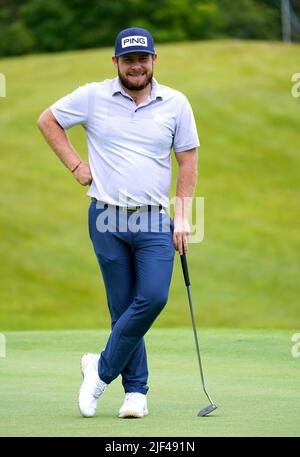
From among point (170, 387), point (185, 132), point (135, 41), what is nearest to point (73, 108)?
point (135, 41)

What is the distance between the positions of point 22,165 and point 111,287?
25003mm

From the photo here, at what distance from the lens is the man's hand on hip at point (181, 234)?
6.11m

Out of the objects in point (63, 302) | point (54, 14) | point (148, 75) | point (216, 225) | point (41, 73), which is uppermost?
point (54, 14)

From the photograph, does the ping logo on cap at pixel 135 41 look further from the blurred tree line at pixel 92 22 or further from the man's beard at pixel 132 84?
the blurred tree line at pixel 92 22

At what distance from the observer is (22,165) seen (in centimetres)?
3094

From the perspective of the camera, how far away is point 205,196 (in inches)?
1160

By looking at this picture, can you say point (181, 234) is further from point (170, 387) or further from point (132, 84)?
point (170, 387)

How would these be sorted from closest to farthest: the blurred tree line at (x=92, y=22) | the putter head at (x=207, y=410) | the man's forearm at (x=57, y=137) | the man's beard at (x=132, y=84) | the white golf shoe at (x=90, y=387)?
the putter head at (x=207, y=410), the white golf shoe at (x=90, y=387), the man's beard at (x=132, y=84), the man's forearm at (x=57, y=137), the blurred tree line at (x=92, y=22)

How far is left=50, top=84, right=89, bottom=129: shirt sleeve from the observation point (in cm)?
616

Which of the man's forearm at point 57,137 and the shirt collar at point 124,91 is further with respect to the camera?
the man's forearm at point 57,137

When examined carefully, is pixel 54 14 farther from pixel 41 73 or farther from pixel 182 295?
pixel 182 295

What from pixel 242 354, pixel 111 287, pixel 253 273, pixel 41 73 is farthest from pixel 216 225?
pixel 111 287

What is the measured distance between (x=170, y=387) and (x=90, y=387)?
104cm

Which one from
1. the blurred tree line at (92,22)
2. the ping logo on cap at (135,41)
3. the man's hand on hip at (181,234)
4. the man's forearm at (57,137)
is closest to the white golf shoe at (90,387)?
the man's hand on hip at (181,234)
